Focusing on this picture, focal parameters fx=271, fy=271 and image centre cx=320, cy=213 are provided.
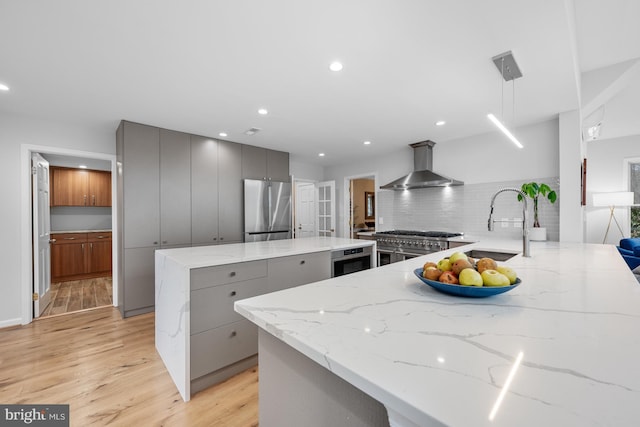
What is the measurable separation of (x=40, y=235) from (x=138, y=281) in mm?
1361

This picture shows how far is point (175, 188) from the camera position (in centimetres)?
365

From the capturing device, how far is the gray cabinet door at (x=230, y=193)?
411 centimetres

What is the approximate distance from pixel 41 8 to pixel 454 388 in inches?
101

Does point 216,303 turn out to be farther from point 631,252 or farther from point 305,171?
point 631,252

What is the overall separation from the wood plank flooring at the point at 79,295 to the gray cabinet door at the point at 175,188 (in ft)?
4.44

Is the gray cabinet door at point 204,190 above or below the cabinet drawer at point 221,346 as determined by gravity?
above

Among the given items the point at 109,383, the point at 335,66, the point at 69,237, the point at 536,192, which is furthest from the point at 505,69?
the point at 69,237

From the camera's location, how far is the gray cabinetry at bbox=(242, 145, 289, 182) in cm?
443

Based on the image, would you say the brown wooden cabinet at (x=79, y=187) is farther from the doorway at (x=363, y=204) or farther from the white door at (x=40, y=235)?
the doorway at (x=363, y=204)

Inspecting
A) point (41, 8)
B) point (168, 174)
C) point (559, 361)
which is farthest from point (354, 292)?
point (168, 174)

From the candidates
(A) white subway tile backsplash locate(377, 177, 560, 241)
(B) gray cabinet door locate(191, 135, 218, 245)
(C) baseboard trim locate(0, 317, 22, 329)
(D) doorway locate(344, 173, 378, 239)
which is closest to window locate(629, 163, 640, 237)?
(A) white subway tile backsplash locate(377, 177, 560, 241)

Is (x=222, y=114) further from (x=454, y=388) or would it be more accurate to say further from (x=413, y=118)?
(x=454, y=388)

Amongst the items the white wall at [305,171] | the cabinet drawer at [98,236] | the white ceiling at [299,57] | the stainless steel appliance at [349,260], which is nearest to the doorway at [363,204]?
the white wall at [305,171]

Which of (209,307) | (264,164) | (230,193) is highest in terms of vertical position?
(264,164)
